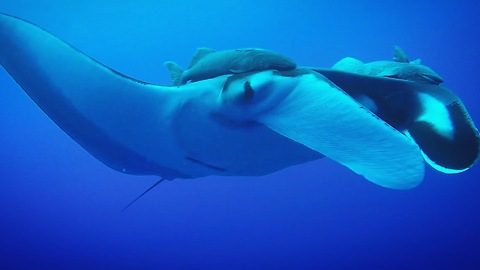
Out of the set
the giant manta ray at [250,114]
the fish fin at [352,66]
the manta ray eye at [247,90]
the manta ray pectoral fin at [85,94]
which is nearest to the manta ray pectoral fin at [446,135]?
the giant manta ray at [250,114]

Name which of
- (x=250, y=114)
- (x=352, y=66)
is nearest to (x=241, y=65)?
(x=250, y=114)

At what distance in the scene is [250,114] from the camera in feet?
3.12

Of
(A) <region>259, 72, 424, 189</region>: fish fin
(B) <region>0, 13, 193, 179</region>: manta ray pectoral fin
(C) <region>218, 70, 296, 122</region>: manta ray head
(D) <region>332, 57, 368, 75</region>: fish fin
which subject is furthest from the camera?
(D) <region>332, 57, 368, 75</region>: fish fin

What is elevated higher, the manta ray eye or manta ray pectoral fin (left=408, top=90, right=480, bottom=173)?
the manta ray eye

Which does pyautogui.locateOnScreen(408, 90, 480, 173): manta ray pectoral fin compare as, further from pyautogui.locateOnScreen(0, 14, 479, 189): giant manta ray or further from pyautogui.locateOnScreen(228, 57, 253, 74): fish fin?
pyautogui.locateOnScreen(228, 57, 253, 74): fish fin

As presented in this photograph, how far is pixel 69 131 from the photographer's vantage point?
47.3 inches

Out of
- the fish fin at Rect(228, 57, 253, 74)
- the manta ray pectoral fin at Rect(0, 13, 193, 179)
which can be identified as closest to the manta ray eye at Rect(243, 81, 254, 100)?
the fish fin at Rect(228, 57, 253, 74)

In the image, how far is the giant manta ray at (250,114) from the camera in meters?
0.73

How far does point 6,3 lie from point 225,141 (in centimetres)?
537

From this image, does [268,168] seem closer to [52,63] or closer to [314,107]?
[314,107]

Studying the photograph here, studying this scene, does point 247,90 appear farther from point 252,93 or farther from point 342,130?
point 342,130

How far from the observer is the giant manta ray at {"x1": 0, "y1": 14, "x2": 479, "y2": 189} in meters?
0.73

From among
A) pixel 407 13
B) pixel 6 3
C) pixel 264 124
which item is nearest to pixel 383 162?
pixel 264 124

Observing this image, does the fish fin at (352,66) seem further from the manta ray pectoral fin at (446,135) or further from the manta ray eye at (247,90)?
the manta ray eye at (247,90)
